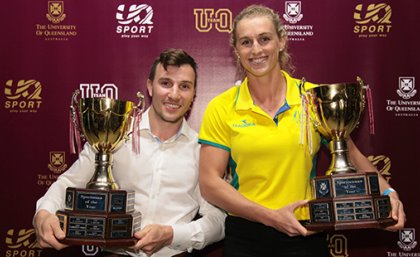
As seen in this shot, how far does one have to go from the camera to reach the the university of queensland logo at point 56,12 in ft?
7.88

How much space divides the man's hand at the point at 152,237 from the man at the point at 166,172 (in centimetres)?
7

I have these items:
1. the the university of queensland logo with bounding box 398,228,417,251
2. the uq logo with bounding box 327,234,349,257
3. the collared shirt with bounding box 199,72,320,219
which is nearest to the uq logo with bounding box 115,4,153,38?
the collared shirt with bounding box 199,72,320,219

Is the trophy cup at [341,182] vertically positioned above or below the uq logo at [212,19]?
below

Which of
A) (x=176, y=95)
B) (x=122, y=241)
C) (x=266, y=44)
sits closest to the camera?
(x=122, y=241)

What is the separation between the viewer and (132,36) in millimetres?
2389

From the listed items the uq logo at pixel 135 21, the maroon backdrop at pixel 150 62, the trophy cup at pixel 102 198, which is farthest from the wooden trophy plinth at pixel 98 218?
the uq logo at pixel 135 21

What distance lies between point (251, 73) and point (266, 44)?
0.13m

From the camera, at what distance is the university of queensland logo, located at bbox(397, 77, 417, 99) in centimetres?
235

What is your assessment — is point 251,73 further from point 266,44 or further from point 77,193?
point 77,193

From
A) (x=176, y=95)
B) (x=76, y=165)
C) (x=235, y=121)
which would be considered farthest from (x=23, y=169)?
(x=235, y=121)

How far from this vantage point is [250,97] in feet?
5.70

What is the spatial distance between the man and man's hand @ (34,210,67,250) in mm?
96

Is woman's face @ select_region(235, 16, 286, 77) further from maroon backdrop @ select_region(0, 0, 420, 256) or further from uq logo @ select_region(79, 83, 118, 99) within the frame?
uq logo @ select_region(79, 83, 118, 99)

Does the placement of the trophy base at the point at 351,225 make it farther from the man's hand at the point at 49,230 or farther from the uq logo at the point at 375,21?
the uq logo at the point at 375,21
